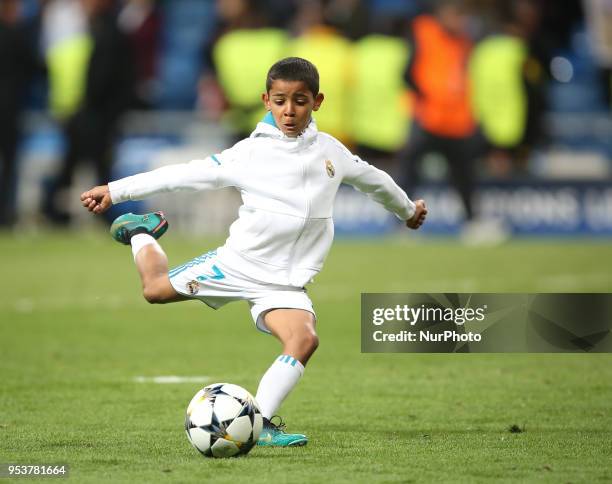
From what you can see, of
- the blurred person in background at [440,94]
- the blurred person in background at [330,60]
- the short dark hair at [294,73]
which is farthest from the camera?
the blurred person in background at [330,60]

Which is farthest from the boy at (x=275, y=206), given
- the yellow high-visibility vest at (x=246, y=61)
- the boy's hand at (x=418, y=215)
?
the yellow high-visibility vest at (x=246, y=61)

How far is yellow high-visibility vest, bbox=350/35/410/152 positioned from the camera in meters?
21.1

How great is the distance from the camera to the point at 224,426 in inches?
229

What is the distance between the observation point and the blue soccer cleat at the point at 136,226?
691 cm

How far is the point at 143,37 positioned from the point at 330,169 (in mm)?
17109

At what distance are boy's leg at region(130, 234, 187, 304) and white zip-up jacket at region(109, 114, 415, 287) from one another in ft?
1.10

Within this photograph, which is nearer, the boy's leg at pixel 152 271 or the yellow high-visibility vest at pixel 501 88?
the boy's leg at pixel 152 271

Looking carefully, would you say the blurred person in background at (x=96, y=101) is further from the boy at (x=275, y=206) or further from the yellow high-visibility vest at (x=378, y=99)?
the boy at (x=275, y=206)

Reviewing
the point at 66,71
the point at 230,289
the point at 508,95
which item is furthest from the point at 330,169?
the point at 66,71

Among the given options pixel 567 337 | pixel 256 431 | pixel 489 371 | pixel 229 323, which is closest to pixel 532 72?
pixel 229 323

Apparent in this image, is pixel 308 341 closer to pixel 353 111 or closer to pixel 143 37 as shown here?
pixel 353 111

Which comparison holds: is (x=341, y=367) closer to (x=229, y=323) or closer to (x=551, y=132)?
(x=229, y=323)

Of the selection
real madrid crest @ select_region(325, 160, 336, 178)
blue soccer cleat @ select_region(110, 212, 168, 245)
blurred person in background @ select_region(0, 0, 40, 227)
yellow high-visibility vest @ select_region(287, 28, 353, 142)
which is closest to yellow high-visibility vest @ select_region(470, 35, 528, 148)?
yellow high-visibility vest @ select_region(287, 28, 353, 142)

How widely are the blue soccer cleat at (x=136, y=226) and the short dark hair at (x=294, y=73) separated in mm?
1043
